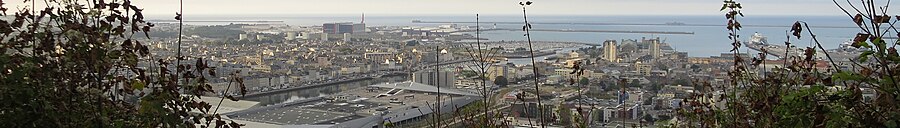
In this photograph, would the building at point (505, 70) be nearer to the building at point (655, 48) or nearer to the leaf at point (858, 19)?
the building at point (655, 48)

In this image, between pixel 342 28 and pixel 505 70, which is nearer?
pixel 505 70

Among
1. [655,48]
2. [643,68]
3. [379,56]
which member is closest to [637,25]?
[655,48]

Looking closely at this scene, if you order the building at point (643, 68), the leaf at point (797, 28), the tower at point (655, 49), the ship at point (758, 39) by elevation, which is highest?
the leaf at point (797, 28)

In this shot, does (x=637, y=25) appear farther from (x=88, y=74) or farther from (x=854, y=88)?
(x=88, y=74)

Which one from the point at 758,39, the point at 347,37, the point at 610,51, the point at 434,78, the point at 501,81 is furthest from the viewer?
the point at 347,37

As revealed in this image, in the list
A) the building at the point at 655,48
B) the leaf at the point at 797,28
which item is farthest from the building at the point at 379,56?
the leaf at the point at 797,28

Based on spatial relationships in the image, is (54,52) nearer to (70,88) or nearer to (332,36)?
(70,88)

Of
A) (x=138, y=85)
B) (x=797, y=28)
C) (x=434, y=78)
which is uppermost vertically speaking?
(x=797, y=28)

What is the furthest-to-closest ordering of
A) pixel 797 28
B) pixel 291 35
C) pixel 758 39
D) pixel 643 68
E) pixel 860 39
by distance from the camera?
1. pixel 291 35
2. pixel 643 68
3. pixel 758 39
4. pixel 797 28
5. pixel 860 39
